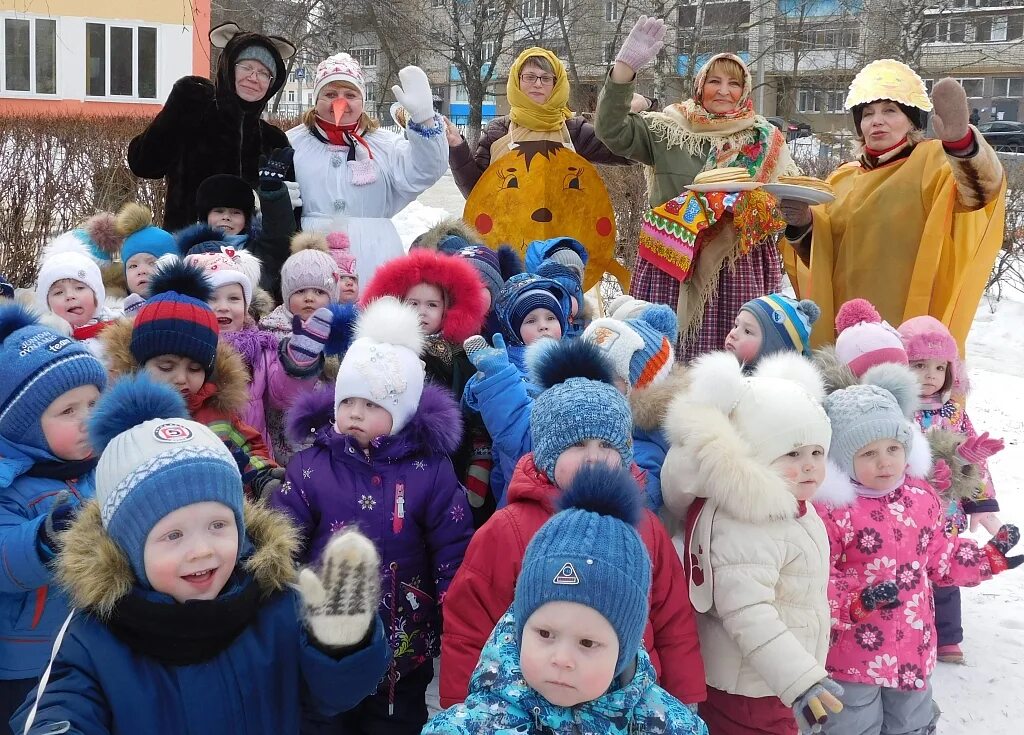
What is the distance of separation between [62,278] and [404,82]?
1.84 meters

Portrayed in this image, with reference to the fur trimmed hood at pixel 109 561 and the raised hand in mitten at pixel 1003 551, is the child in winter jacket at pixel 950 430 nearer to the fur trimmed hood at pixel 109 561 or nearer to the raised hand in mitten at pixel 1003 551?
the raised hand in mitten at pixel 1003 551

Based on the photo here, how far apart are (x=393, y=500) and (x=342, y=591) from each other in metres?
1.02

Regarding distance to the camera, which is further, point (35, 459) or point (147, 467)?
point (35, 459)

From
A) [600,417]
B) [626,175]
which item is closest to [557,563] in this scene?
[600,417]

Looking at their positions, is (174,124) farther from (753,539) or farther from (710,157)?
(753,539)

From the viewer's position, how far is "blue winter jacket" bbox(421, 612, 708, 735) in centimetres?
176

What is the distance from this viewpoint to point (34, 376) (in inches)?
97.0

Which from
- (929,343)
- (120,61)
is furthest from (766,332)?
(120,61)

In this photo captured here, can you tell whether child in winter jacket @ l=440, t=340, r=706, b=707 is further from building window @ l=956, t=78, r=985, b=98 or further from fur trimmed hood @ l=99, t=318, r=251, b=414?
building window @ l=956, t=78, r=985, b=98

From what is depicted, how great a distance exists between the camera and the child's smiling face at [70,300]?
3.82 metres

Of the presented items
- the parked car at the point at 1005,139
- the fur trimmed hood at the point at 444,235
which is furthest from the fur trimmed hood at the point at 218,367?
the parked car at the point at 1005,139

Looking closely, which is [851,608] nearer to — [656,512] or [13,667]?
[656,512]

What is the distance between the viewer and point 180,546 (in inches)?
73.2

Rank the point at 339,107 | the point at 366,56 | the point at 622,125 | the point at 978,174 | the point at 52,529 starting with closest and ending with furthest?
the point at 52,529 < the point at 978,174 < the point at 339,107 < the point at 622,125 < the point at 366,56
